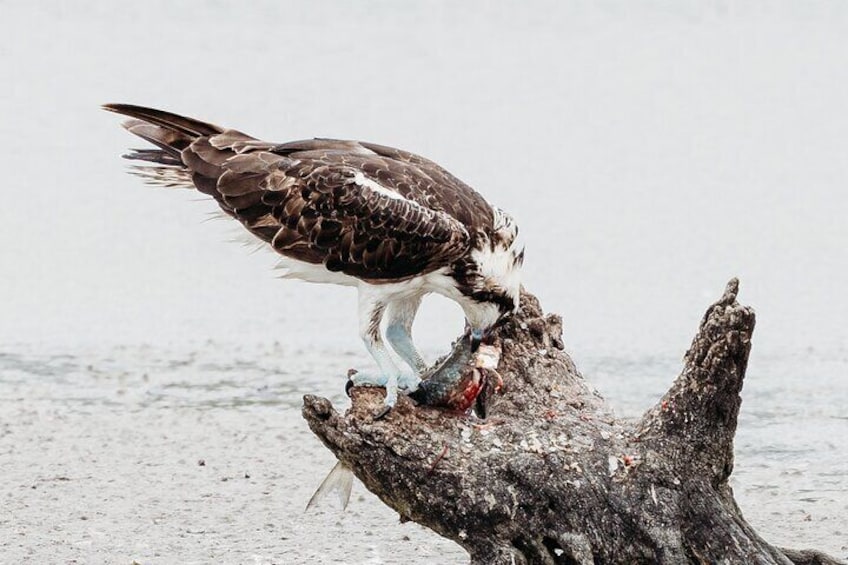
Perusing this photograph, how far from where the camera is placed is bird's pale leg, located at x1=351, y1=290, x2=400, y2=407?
702cm

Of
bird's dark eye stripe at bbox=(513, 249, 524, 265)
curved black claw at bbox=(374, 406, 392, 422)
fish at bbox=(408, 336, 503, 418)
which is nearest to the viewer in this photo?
curved black claw at bbox=(374, 406, 392, 422)

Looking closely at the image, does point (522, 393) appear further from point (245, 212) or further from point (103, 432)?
point (103, 432)

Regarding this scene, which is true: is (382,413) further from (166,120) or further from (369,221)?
(166,120)

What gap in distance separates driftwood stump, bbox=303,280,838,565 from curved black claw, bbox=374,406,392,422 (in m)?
0.03

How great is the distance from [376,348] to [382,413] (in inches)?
27.6

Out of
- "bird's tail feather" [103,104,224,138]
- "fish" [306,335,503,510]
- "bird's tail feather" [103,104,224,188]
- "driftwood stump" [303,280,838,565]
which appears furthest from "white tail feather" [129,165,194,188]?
"driftwood stump" [303,280,838,565]

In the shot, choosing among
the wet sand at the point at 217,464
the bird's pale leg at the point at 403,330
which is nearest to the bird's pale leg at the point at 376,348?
the bird's pale leg at the point at 403,330

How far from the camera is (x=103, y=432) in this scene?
948 centimetres

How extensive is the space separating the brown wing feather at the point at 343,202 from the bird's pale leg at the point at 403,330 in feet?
1.59

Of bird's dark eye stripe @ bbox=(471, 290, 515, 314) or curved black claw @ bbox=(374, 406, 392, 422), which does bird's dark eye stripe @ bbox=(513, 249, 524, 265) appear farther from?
curved black claw @ bbox=(374, 406, 392, 422)

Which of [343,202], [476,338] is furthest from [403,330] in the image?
[343,202]

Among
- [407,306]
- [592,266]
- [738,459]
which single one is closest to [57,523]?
[407,306]

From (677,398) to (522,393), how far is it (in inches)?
31.0

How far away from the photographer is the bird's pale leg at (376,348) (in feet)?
23.0
